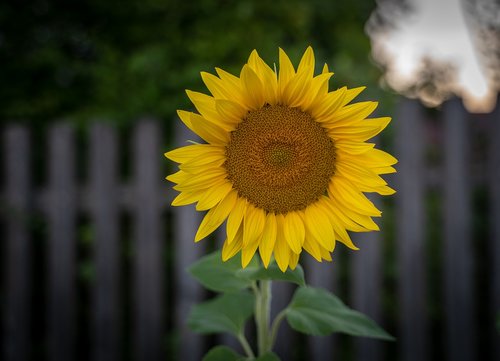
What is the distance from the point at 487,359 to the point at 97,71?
12.0 ft

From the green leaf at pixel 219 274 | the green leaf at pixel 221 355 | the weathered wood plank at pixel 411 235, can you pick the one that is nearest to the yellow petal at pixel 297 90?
the green leaf at pixel 219 274

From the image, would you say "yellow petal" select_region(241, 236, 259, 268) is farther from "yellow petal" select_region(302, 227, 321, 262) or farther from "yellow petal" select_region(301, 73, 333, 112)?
"yellow petal" select_region(301, 73, 333, 112)

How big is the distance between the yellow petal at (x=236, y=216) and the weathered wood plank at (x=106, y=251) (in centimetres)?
284

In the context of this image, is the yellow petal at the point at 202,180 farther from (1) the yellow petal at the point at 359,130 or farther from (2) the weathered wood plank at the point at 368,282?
(2) the weathered wood plank at the point at 368,282

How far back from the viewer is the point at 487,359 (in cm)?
438

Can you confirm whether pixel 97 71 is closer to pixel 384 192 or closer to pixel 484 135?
pixel 484 135

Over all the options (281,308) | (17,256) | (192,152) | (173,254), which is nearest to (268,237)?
(192,152)

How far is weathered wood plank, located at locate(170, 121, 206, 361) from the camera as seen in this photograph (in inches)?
156

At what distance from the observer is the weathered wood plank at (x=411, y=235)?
4070 mm

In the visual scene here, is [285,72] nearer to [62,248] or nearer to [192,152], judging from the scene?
[192,152]

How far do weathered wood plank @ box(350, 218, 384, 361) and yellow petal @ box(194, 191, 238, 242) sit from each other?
269cm

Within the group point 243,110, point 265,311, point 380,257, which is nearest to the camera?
point 243,110

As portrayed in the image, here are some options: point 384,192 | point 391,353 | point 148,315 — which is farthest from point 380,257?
point 384,192

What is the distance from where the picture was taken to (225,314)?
1.85 m
